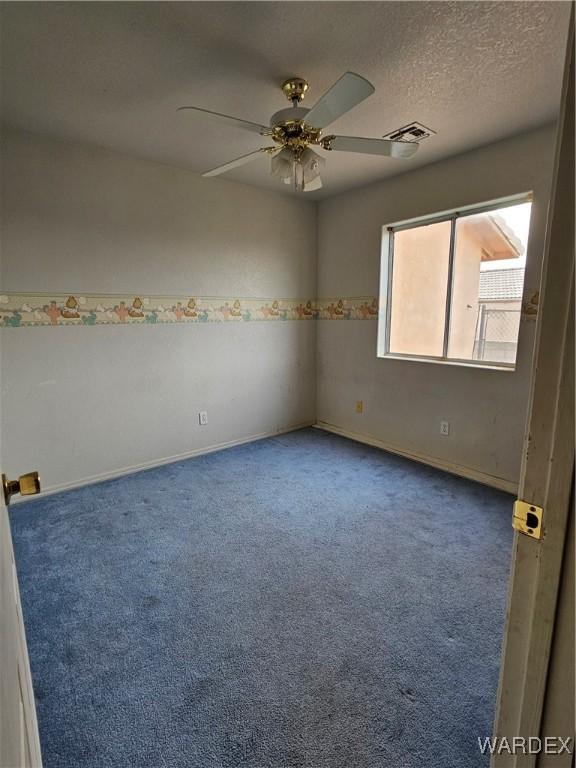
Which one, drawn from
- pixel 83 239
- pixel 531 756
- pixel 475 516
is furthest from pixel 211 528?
pixel 83 239

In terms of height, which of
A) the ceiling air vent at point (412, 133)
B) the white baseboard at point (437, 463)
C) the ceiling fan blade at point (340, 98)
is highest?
the ceiling air vent at point (412, 133)

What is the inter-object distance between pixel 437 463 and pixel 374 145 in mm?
2407

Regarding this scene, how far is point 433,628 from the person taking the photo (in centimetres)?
157

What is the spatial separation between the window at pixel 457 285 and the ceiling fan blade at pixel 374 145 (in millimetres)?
1205

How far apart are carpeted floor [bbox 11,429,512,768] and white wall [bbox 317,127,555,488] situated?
464mm

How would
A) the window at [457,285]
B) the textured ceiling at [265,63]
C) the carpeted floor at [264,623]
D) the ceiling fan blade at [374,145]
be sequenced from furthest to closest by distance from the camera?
the window at [457,285] < the ceiling fan blade at [374,145] < the textured ceiling at [265,63] < the carpeted floor at [264,623]

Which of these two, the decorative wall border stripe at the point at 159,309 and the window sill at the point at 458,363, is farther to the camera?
A: the window sill at the point at 458,363

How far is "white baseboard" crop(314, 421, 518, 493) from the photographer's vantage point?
2.77 meters

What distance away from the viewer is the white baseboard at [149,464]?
2.71m

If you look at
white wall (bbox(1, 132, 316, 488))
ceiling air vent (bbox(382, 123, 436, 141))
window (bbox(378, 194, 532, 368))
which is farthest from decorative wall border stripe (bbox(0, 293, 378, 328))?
ceiling air vent (bbox(382, 123, 436, 141))

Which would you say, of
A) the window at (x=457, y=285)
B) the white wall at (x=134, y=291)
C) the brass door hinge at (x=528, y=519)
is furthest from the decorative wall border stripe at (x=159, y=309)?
the brass door hinge at (x=528, y=519)

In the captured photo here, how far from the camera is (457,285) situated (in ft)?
9.89

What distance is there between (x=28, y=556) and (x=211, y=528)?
0.96m

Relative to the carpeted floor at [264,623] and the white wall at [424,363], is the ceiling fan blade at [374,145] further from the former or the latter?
the carpeted floor at [264,623]
